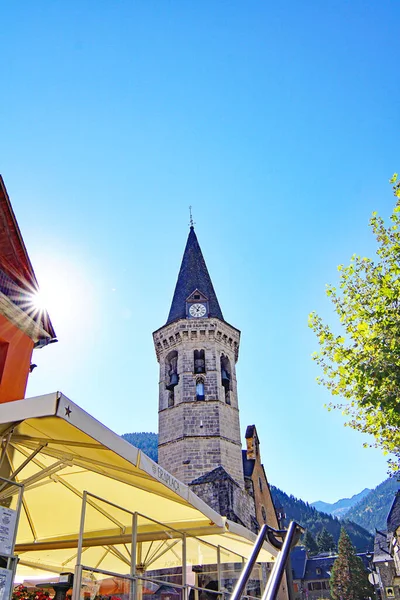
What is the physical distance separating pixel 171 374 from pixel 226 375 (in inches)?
120

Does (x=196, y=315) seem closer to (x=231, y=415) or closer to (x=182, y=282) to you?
(x=182, y=282)

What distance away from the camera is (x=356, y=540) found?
131625 millimetres

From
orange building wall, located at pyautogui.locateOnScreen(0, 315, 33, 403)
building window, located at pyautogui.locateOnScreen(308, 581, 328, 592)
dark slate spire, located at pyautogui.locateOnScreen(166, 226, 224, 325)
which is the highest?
dark slate spire, located at pyautogui.locateOnScreen(166, 226, 224, 325)

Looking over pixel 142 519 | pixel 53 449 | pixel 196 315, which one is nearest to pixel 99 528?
pixel 142 519

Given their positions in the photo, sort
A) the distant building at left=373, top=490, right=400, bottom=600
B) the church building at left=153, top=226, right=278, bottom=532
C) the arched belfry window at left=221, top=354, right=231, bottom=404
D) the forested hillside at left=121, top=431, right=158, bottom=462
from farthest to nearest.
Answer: the forested hillside at left=121, top=431, right=158, bottom=462, the distant building at left=373, top=490, right=400, bottom=600, the arched belfry window at left=221, top=354, right=231, bottom=404, the church building at left=153, top=226, right=278, bottom=532

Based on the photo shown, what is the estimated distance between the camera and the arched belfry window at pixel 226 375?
86.2 ft

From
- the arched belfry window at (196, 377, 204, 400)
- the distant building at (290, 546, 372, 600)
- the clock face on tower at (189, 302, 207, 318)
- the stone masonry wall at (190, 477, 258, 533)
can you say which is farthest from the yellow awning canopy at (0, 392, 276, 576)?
the distant building at (290, 546, 372, 600)

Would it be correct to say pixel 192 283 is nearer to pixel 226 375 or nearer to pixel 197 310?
pixel 197 310

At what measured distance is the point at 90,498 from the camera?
652 centimetres

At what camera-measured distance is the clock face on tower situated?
92.3 feet

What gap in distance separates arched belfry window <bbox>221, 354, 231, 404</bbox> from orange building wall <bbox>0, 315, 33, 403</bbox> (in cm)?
1707

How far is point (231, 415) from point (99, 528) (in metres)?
18.4

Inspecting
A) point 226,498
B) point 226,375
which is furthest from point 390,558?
point 226,498

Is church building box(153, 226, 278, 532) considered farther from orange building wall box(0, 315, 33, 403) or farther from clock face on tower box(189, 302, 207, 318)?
orange building wall box(0, 315, 33, 403)
